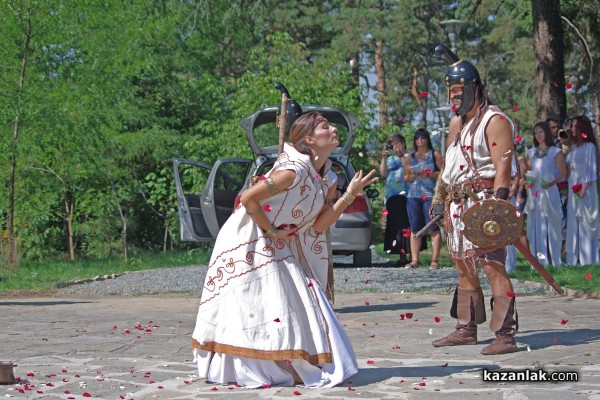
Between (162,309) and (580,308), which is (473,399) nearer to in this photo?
(580,308)

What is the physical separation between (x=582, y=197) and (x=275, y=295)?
9420 mm

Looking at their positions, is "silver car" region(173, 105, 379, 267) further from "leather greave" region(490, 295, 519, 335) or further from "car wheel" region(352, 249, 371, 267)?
"leather greave" region(490, 295, 519, 335)

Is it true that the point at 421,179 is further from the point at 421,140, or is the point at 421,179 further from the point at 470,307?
the point at 470,307

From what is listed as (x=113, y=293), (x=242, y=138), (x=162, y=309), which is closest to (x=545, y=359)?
Answer: (x=162, y=309)

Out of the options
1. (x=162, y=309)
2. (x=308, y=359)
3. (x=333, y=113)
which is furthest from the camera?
(x=333, y=113)

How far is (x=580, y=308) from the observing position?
10.6 metres

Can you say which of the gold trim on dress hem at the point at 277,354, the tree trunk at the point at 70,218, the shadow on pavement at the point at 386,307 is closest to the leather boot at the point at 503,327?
the gold trim on dress hem at the point at 277,354

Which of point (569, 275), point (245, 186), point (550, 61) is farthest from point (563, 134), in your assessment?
point (245, 186)

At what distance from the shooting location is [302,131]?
6.88 metres

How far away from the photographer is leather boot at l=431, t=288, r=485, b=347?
8.21 m

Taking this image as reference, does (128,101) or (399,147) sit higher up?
(128,101)

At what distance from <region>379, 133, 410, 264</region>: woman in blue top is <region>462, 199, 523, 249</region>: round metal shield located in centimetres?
876

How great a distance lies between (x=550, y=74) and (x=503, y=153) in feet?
35.1

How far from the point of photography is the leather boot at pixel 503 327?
770 centimetres
